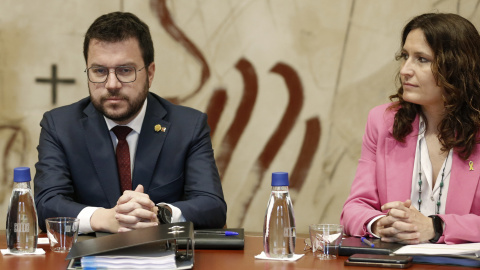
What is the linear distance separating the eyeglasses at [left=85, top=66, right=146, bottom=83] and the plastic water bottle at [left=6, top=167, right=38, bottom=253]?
2.27 feet

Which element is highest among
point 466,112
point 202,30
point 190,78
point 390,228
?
point 202,30

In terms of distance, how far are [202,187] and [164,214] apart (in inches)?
13.3

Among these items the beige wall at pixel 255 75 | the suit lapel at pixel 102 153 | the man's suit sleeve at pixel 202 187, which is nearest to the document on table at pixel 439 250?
the man's suit sleeve at pixel 202 187

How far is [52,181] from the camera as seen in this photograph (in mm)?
2504

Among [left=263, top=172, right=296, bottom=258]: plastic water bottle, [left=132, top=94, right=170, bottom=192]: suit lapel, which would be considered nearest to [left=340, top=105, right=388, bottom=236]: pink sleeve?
[left=263, top=172, right=296, bottom=258]: plastic water bottle

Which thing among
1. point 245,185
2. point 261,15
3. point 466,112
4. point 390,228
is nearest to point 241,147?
point 245,185

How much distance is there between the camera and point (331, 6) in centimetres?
371

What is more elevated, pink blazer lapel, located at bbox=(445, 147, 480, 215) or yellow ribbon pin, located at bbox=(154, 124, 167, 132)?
yellow ribbon pin, located at bbox=(154, 124, 167, 132)

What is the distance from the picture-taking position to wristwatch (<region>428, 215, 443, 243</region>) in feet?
7.20

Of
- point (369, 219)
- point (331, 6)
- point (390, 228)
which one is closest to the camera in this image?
point (390, 228)

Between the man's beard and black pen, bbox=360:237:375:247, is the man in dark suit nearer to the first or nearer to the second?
the man's beard

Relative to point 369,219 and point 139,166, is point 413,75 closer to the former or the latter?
point 369,219

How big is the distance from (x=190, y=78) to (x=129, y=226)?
1790 mm

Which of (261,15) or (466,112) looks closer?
(466,112)
